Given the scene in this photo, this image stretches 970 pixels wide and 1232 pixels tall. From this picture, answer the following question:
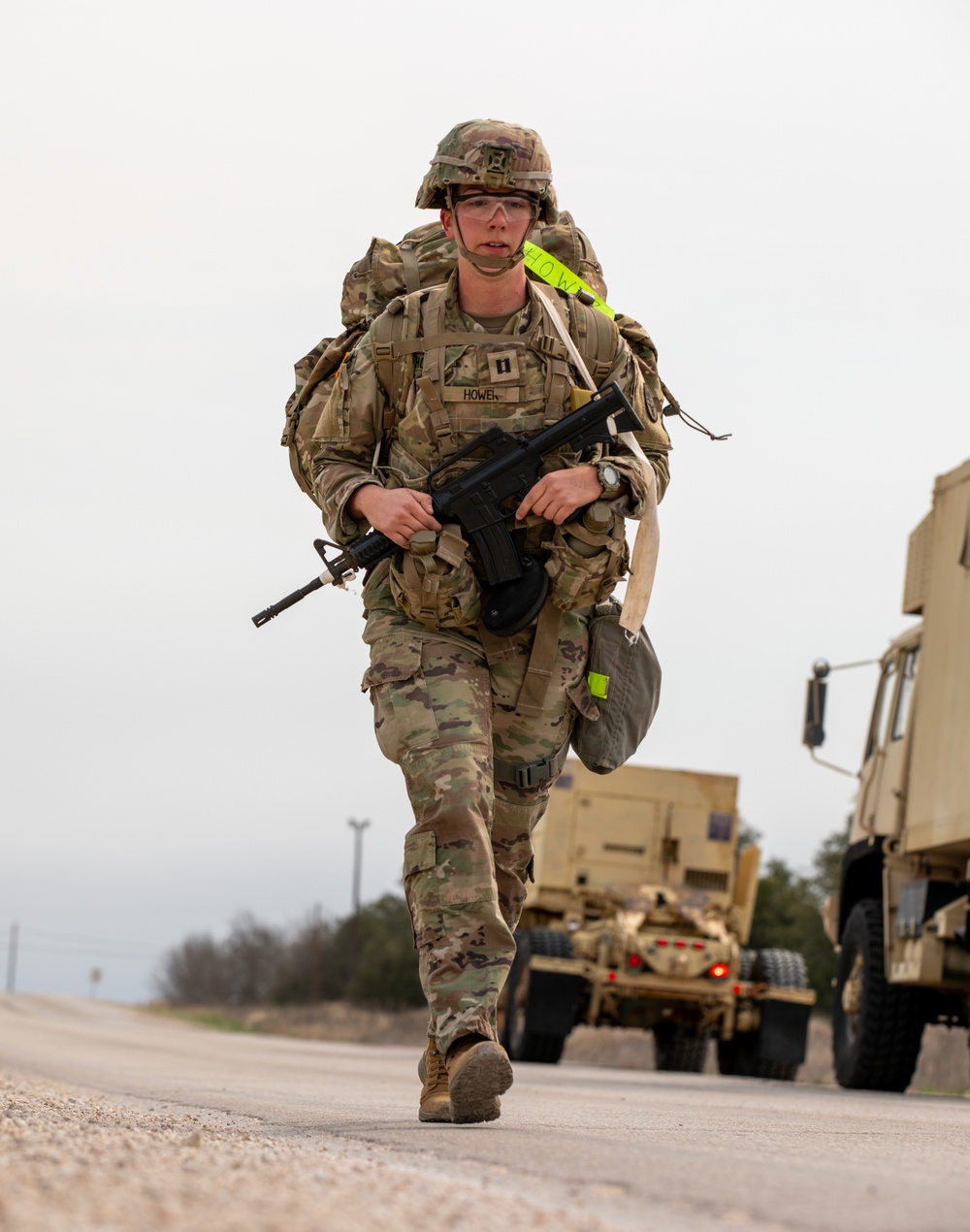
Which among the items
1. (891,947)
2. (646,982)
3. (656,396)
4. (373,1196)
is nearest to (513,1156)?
(373,1196)

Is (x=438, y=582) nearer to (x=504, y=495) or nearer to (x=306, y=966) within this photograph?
(x=504, y=495)

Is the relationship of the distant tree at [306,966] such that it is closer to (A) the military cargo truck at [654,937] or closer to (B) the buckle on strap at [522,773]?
(A) the military cargo truck at [654,937]

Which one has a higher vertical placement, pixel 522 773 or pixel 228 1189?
pixel 522 773

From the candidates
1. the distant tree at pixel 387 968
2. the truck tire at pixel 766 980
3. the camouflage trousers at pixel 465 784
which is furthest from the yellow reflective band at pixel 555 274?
the distant tree at pixel 387 968

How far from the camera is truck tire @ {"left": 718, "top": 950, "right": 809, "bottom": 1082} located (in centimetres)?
1781

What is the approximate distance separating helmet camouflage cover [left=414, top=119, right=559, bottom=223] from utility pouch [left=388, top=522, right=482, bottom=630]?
920 mm

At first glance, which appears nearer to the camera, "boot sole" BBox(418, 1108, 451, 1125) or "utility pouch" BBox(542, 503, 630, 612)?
"boot sole" BBox(418, 1108, 451, 1125)

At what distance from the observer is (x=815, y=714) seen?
41.6 feet

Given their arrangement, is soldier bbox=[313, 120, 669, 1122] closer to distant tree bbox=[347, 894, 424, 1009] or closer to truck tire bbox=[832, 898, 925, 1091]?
truck tire bbox=[832, 898, 925, 1091]

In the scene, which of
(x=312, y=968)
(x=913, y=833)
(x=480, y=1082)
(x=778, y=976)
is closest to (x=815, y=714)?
(x=913, y=833)

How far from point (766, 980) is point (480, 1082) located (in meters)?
14.0

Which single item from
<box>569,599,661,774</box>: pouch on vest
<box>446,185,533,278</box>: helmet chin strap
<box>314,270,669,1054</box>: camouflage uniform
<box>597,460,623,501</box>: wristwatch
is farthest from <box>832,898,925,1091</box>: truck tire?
<box>446,185,533,278</box>: helmet chin strap

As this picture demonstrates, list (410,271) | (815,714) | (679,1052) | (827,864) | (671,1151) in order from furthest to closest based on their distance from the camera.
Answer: (827,864)
(679,1052)
(815,714)
(410,271)
(671,1151)

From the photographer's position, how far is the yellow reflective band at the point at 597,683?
5.28 meters
